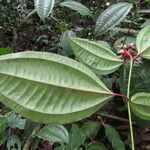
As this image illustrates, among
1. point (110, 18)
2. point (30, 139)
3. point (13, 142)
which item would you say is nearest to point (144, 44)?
point (110, 18)

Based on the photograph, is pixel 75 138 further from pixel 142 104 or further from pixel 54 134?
pixel 142 104

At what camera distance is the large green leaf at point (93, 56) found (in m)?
0.86

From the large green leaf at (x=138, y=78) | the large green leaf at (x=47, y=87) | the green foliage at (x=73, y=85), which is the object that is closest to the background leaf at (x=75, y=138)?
the green foliage at (x=73, y=85)

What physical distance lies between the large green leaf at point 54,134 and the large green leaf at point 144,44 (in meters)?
0.29

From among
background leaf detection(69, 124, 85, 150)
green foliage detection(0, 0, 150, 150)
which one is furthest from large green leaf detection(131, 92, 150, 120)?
background leaf detection(69, 124, 85, 150)

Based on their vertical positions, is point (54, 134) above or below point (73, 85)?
below

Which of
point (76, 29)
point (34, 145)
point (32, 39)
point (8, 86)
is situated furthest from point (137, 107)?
point (32, 39)

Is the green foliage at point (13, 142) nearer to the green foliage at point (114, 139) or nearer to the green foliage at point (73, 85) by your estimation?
the green foliage at point (73, 85)

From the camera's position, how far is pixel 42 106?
0.70 meters

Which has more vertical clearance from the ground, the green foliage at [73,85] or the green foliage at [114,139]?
the green foliage at [73,85]

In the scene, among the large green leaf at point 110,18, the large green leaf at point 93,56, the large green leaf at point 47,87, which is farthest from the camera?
the large green leaf at point 110,18

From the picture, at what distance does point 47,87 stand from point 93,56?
0.20 metres

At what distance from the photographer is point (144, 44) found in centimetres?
91

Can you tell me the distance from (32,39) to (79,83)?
1.10 m
